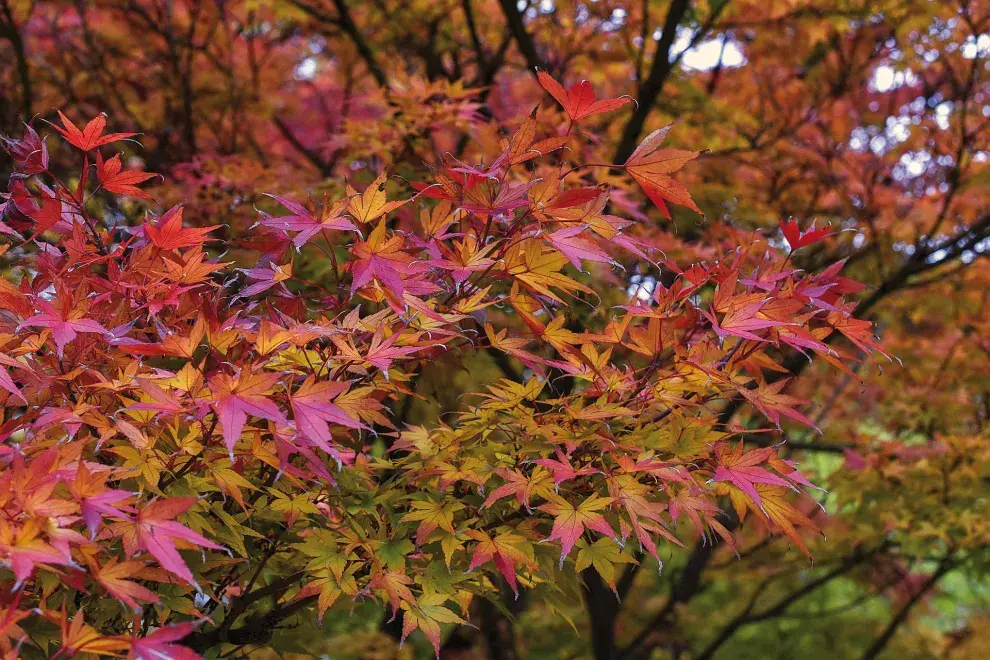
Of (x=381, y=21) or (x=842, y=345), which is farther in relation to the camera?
(x=842, y=345)

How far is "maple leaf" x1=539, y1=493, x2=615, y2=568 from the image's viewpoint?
61.1 inches

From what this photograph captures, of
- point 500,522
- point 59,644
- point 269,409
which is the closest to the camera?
point 269,409

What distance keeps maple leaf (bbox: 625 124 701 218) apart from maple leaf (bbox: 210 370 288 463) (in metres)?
0.77

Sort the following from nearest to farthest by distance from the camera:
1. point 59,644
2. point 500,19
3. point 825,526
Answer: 1. point 59,644
2. point 825,526
3. point 500,19

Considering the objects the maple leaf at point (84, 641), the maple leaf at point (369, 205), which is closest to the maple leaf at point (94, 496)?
the maple leaf at point (84, 641)

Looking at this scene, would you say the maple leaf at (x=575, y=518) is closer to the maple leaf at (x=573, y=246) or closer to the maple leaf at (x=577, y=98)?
the maple leaf at (x=573, y=246)

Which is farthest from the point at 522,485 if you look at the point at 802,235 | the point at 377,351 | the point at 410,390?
the point at 802,235

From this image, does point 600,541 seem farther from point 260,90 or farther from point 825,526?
point 260,90

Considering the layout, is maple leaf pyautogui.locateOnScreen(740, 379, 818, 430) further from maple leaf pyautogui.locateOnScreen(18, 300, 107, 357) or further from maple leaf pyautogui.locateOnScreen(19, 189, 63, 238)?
maple leaf pyautogui.locateOnScreen(19, 189, 63, 238)

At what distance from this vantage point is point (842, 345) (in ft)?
18.6

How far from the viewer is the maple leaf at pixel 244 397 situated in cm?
134

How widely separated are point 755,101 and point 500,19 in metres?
1.66

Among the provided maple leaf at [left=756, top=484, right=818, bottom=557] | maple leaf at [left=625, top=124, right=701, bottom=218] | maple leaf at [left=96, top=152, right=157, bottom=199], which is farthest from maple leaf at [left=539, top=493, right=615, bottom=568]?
maple leaf at [left=96, top=152, right=157, bottom=199]

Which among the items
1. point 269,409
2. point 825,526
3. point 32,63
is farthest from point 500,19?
point 269,409
